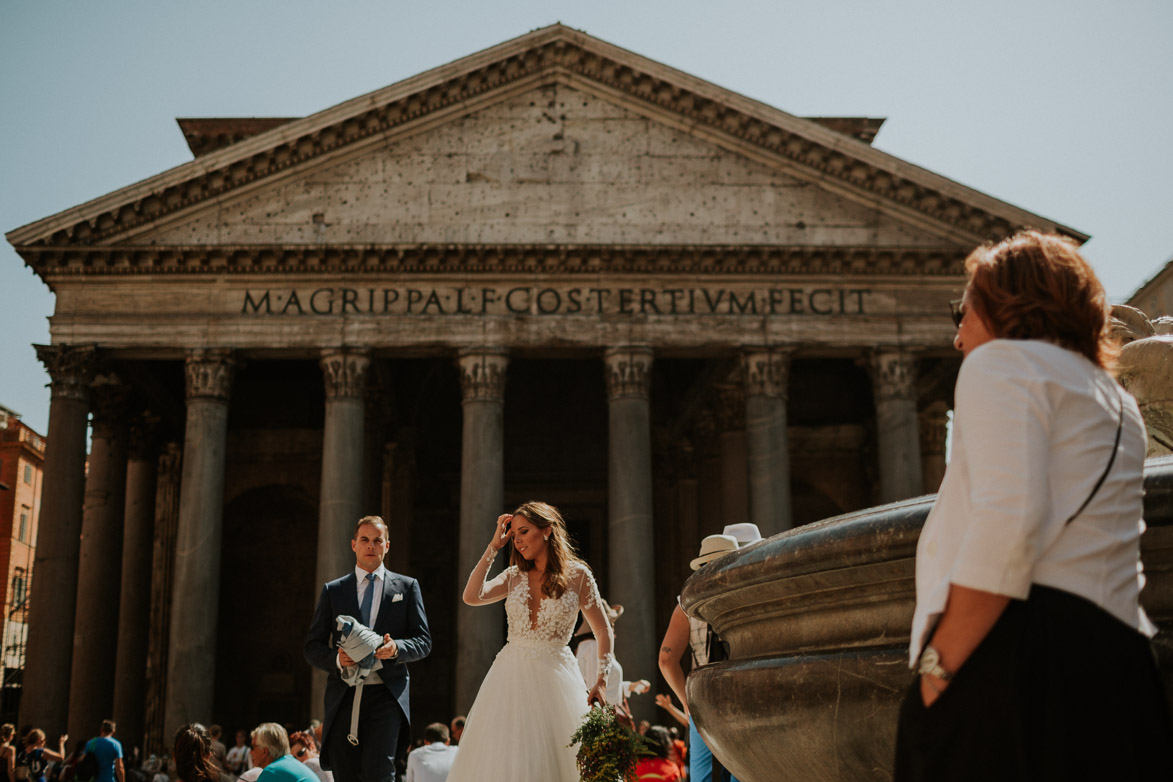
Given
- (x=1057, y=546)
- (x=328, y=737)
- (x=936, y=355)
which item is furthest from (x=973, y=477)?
(x=936, y=355)

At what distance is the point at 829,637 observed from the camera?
11.0 feet

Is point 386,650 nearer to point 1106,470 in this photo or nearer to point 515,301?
point 1106,470

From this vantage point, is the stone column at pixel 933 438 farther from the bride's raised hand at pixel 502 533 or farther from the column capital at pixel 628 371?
the bride's raised hand at pixel 502 533

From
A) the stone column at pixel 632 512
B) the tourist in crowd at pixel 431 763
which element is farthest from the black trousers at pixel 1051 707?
the stone column at pixel 632 512

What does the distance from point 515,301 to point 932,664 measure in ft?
66.7

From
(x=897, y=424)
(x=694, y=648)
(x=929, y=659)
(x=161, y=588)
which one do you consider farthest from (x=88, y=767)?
(x=929, y=659)

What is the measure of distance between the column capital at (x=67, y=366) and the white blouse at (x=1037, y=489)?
2197 centimetres

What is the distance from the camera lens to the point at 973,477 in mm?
2176

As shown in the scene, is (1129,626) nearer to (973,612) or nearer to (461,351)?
(973,612)

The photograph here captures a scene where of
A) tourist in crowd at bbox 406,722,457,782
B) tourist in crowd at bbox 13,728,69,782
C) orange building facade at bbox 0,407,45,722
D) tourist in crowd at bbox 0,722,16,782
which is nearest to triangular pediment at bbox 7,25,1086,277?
tourist in crowd at bbox 13,728,69,782

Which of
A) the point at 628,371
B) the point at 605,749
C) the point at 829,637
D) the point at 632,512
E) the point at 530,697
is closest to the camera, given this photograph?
Result: the point at 829,637

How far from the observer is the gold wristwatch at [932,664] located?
2152 mm

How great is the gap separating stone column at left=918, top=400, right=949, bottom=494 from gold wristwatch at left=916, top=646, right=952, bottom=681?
24.8 meters

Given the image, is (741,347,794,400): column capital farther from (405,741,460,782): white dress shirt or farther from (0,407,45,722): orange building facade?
(0,407,45,722): orange building facade
